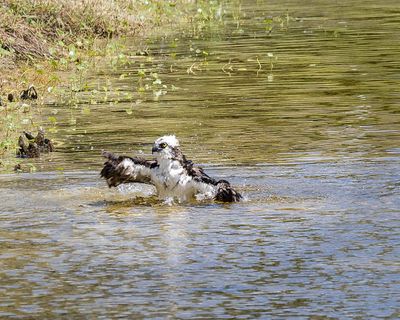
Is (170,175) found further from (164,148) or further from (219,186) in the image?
(219,186)

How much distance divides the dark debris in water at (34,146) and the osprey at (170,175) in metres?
2.95

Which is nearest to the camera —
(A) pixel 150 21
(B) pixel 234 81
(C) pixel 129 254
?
(C) pixel 129 254

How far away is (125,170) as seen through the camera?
1068 cm

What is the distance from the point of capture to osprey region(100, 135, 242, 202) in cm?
1057

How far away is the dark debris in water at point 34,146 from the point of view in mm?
13625

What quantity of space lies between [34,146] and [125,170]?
3.13 metres

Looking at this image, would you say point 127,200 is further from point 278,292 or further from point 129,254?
point 278,292

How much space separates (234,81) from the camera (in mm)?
20438

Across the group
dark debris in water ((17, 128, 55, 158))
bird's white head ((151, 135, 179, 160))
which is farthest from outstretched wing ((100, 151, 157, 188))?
dark debris in water ((17, 128, 55, 158))

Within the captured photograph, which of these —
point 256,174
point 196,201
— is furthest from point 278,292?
point 256,174

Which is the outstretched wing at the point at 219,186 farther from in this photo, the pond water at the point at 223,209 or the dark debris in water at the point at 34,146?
the dark debris in water at the point at 34,146

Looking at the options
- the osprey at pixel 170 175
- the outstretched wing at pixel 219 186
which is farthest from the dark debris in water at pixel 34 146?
the outstretched wing at pixel 219 186

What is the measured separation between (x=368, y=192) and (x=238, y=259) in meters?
2.42

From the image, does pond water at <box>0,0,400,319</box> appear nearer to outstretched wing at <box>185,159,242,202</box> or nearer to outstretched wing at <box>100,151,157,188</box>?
outstretched wing at <box>185,159,242,202</box>
